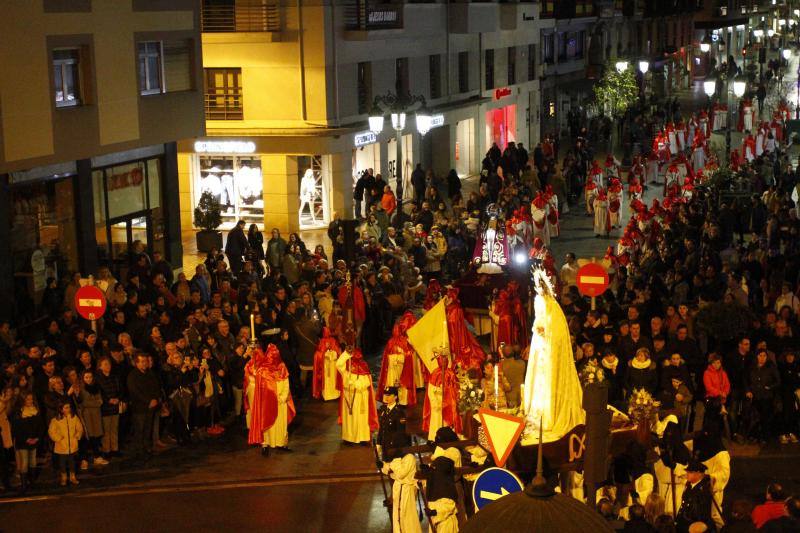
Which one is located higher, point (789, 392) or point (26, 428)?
point (26, 428)

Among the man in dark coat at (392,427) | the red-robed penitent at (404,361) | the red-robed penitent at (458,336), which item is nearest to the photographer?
the man in dark coat at (392,427)

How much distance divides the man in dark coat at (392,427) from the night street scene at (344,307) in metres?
0.05

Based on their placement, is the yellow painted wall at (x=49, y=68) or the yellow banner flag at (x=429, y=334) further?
the yellow painted wall at (x=49, y=68)

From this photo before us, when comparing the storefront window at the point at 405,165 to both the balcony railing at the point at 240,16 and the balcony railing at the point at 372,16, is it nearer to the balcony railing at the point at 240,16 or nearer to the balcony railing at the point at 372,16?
the balcony railing at the point at 372,16

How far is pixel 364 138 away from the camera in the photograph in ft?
121

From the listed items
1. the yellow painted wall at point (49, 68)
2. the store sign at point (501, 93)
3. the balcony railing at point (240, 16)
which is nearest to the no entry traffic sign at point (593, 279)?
the yellow painted wall at point (49, 68)

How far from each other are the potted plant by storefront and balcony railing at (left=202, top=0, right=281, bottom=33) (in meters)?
5.57

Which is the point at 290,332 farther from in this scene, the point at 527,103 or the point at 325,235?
the point at 527,103

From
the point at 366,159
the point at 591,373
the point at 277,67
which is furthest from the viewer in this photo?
the point at 366,159

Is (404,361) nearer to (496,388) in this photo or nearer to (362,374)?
(362,374)

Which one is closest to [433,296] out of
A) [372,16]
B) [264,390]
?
[264,390]

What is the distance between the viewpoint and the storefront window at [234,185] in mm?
36188

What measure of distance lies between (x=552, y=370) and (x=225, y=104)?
902 inches

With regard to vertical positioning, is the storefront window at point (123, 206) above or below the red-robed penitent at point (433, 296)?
above
